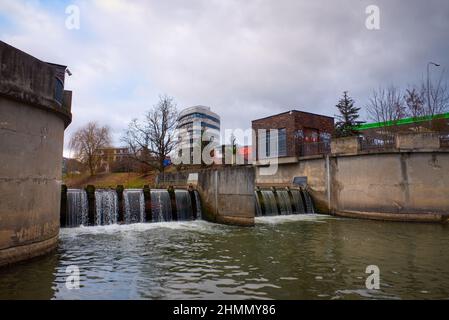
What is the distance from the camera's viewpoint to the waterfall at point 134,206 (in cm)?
1525

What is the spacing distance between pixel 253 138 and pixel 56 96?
924 inches

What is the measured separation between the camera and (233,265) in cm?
777

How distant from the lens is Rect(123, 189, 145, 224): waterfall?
15247 millimetres

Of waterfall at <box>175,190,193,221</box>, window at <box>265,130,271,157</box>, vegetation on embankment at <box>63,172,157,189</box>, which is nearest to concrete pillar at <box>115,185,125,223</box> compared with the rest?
waterfall at <box>175,190,193,221</box>

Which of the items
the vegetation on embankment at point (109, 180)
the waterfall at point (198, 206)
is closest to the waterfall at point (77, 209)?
the waterfall at point (198, 206)

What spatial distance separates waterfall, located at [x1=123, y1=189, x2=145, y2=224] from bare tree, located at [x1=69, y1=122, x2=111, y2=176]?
41315 millimetres

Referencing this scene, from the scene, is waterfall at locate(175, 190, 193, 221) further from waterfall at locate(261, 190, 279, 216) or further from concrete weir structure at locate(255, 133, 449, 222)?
concrete weir structure at locate(255, 133, 449, 222)

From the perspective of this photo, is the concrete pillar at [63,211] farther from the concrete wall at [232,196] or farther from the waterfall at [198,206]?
the concrete wall at [232,196]

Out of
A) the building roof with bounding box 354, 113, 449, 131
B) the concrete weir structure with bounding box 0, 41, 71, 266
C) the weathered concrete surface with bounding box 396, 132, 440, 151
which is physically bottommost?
the concrete weir structure with bounding box 0, 41, 71, 266

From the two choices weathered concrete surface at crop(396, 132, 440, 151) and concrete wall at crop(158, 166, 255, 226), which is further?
weathered concrete surface at crop(396, 132, 440, 151)

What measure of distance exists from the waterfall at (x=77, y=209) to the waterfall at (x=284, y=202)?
39.5 ft

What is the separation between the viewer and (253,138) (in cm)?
3070
